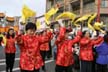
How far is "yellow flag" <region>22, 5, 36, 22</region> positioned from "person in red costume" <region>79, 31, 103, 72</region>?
4.03 meters

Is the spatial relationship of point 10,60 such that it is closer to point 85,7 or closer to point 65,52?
point 65,52

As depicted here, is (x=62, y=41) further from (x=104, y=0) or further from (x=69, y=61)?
(x=104, y=0)

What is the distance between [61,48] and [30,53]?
7.35ft

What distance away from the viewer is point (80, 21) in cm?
1134

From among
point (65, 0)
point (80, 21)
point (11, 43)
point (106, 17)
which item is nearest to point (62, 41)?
point (80, 21)

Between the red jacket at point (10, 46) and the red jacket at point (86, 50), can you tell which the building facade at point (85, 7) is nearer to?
the red jacket at point (10, 46)

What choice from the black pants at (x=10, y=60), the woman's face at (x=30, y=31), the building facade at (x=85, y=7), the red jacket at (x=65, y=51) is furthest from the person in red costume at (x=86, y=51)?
the building facade at (x=85, y=7)

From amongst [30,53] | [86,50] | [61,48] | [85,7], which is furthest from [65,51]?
[85,7]

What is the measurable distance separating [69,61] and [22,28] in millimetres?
2558

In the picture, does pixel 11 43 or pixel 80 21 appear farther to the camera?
pixel 11 43

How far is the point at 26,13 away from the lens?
7.93 meters

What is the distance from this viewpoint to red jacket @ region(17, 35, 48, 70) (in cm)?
795

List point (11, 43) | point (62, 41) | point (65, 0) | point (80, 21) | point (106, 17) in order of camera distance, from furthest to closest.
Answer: point (65, 0) < point (106, 17) < point (11, 43) < point (80, 21) < point (62, 41)

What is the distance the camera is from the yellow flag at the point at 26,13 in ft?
25.9
